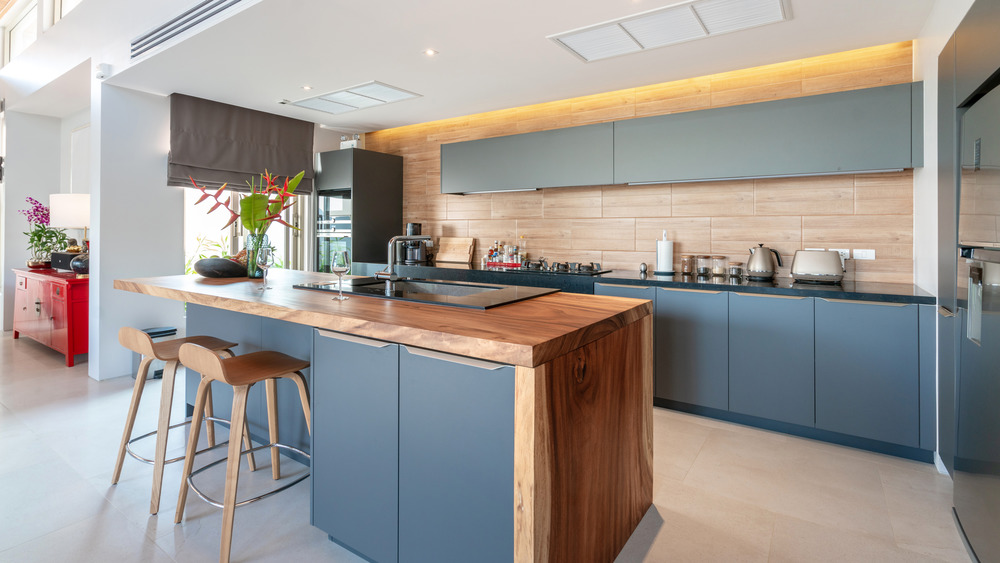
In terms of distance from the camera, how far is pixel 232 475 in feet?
5.71

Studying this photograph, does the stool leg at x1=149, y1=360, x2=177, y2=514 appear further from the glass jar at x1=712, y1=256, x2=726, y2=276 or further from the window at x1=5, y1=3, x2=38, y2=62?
the window at x1=5, y1=3, x2=38, y2=62

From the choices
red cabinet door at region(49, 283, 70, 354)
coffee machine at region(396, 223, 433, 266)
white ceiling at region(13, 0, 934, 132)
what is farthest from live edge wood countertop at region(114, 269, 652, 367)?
red cabinet door at region(49, 283, 70, 354)

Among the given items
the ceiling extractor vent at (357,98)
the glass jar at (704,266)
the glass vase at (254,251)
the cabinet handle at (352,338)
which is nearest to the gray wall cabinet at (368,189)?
the ceiling extractor vent at (357,98)

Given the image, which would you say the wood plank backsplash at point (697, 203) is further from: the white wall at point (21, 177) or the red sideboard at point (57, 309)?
the white wall at point (21, 177)

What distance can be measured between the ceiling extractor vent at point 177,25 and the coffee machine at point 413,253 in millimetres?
2415

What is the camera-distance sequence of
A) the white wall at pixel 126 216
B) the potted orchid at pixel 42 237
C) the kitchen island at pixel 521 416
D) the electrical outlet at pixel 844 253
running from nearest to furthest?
the kitchen island at pixel 521 416 → the electrical outlet at pixel 844 253 → the white wall at pixel 126 216 → the potted orchid at pixel 42 237

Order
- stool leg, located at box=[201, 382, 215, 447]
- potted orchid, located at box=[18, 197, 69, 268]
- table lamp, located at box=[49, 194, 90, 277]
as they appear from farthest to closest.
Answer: potted orchid, located at box=[18, 197, 69, 268] < table lamp, located at box=[49, 194, 90, 277] < stool leg, located at box=[201, 382, 215, 447]

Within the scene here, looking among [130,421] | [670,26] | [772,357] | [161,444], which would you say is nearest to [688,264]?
[772,357]

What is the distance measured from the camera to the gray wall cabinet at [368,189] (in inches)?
199

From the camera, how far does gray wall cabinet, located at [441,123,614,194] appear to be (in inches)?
152

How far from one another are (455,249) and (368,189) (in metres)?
1.09

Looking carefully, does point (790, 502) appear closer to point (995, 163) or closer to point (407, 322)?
point (995, 163)

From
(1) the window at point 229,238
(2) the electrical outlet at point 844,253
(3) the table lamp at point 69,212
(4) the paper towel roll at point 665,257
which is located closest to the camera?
(2) the electrical outlet at point 844,253

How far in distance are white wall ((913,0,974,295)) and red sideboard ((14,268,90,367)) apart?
5964 mm
